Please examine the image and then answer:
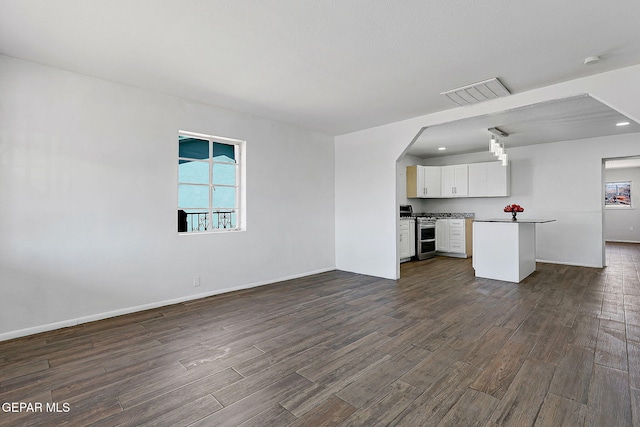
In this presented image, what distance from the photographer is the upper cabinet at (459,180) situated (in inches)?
269

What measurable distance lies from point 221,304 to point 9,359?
1829 mm

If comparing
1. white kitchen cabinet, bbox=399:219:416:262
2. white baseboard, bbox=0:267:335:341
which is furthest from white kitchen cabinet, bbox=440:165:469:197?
white baseboard, bbox=0:267:335:341

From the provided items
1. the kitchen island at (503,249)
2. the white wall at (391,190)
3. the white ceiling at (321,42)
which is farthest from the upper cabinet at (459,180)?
the white ceiling at (321,42)

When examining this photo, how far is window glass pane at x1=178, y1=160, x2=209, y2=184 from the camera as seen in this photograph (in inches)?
160

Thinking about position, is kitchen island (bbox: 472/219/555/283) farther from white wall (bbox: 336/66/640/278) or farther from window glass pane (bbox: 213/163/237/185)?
window glass pane (bbox: 213/163/237/185)

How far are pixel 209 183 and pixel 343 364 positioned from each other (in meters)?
3.05

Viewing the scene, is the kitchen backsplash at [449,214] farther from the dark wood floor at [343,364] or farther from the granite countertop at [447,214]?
the dark wood floor at [343,364]

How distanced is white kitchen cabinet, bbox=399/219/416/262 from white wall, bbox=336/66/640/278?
1.56 metres

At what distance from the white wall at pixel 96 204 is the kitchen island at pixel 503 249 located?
147 inches

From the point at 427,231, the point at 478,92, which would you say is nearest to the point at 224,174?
the point at 478,92

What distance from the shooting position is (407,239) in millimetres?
6879

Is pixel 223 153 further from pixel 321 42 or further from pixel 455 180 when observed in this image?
pixel 455 180

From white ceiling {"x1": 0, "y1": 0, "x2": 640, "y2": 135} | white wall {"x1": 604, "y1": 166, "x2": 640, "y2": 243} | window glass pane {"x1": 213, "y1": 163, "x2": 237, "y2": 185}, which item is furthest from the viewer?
white wall {"x1": 604, "y1": 166, "x2": 640, "y2": 243}

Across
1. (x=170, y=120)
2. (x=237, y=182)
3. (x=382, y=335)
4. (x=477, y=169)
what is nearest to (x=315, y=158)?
(x=237, y=182)
